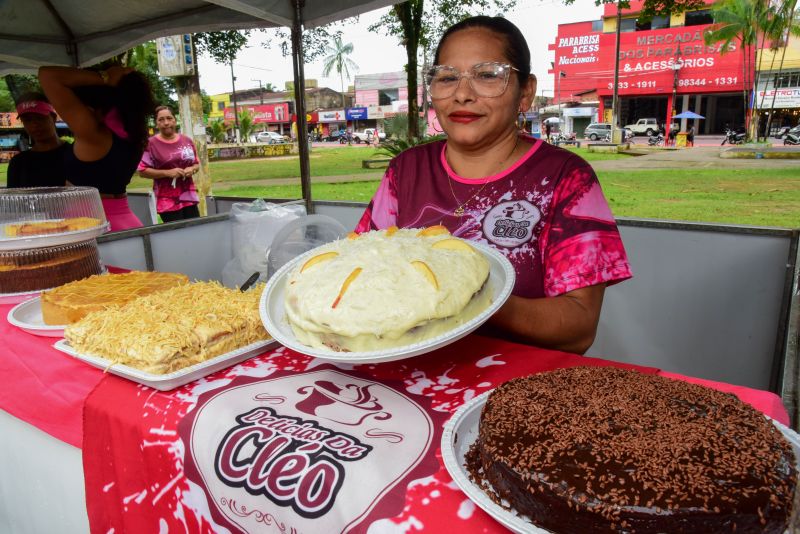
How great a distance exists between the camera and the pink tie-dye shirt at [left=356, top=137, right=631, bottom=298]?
158 cm

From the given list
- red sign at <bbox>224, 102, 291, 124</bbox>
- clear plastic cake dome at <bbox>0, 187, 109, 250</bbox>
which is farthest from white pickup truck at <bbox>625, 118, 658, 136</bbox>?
red sign at <bbox>224, 102, 291, 124</bbox>

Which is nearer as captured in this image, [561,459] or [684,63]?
[561,459]

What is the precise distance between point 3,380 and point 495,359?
4.80 ft

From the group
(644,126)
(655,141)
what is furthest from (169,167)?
(644,126)

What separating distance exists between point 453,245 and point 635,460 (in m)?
0.68

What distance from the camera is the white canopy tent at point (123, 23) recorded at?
368cm

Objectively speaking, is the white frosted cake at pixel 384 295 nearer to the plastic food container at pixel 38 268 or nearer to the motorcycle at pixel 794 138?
the plastic food container at pixel 38 268

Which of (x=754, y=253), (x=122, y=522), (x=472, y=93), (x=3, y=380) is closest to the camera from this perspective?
(x=122, y=522)

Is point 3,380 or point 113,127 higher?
point 113,127

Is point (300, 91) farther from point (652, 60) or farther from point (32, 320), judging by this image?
point (652, 60)

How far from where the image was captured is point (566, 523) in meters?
0.65

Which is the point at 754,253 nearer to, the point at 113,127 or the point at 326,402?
the point at 326,402

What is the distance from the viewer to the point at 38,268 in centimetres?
199

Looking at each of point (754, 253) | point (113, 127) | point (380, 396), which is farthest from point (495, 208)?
point (113, 127)
